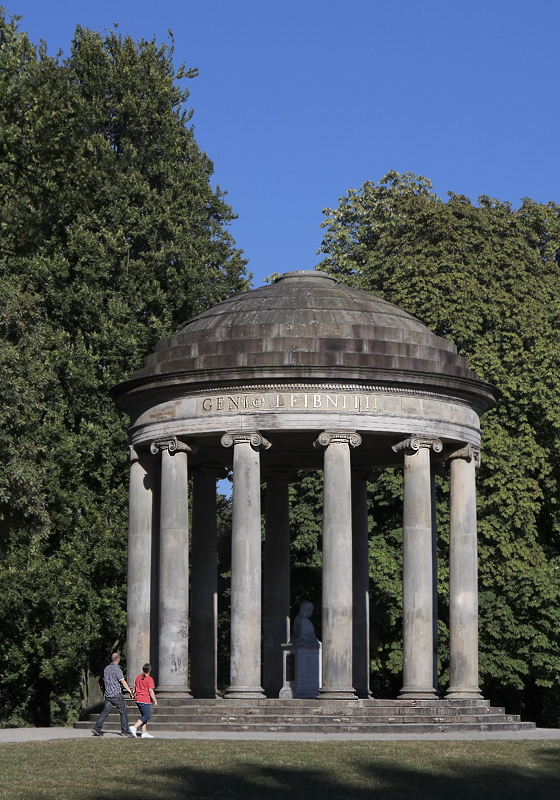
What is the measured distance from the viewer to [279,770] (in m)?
25.5

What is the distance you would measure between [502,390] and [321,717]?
77.5 feet

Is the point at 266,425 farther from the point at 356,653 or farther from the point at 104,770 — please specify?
the point at 104,770

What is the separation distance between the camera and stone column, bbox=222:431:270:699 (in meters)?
40.3

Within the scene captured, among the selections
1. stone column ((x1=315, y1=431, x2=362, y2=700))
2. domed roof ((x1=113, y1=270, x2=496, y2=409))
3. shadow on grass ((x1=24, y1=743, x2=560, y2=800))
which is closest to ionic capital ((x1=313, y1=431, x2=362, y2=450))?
stone column ((x1=315, y1=431, x2=362, y2=700))

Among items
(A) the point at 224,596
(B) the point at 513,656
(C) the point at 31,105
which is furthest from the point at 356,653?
(C) the point at 31,105

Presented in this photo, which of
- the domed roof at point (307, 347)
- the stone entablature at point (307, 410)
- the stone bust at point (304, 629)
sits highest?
the domed roof at point (307, 347)

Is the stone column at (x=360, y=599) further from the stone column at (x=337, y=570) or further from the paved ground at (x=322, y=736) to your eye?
the paved ground at (x=322, y=736)

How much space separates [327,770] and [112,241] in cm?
3599

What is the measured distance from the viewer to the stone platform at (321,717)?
36969 millimetres

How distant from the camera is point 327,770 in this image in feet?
84.0

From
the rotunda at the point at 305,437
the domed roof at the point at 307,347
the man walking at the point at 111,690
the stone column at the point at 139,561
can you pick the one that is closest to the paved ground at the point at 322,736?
the man walking at the point at 111,690

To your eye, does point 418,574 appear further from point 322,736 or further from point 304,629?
point 322,736

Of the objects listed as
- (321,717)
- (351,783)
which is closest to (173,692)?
(321,717)

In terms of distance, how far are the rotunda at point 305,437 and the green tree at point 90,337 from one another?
319 inches
